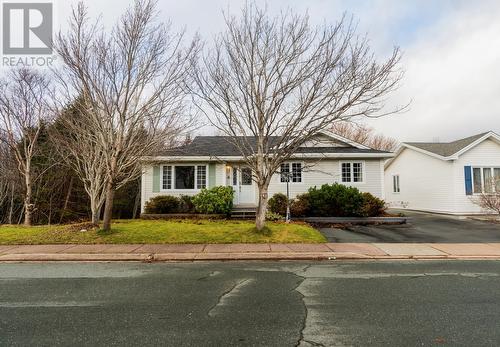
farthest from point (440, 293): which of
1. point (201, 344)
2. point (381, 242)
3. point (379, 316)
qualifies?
point (381, 242)

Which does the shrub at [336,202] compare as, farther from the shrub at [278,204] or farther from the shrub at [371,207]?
the shrub at [278,204]

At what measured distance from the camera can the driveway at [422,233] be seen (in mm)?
12120

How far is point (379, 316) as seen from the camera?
187 inches

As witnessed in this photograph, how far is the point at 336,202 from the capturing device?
16.9 meters

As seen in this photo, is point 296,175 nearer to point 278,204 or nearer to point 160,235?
point 278,204

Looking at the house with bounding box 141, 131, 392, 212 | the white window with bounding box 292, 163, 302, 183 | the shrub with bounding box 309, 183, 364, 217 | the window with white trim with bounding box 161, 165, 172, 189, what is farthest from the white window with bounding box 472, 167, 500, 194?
the window with white trim with bounding box 161, 165, 172, 189

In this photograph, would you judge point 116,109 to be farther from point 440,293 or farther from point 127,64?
point 440,293

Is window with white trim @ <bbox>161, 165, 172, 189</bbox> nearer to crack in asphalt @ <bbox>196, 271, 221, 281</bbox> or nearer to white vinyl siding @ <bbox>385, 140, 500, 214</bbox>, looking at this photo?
crack in asphalt @ <bbox>196, 271, 221, 281</bbox>

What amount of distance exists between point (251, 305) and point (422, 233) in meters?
10.9

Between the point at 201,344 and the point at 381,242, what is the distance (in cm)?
923

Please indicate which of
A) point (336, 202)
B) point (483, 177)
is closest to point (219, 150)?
point (336, 202)

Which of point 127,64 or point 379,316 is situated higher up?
point 127,64

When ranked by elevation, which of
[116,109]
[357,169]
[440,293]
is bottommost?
[440,293]

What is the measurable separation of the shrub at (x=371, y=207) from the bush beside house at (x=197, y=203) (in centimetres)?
683
